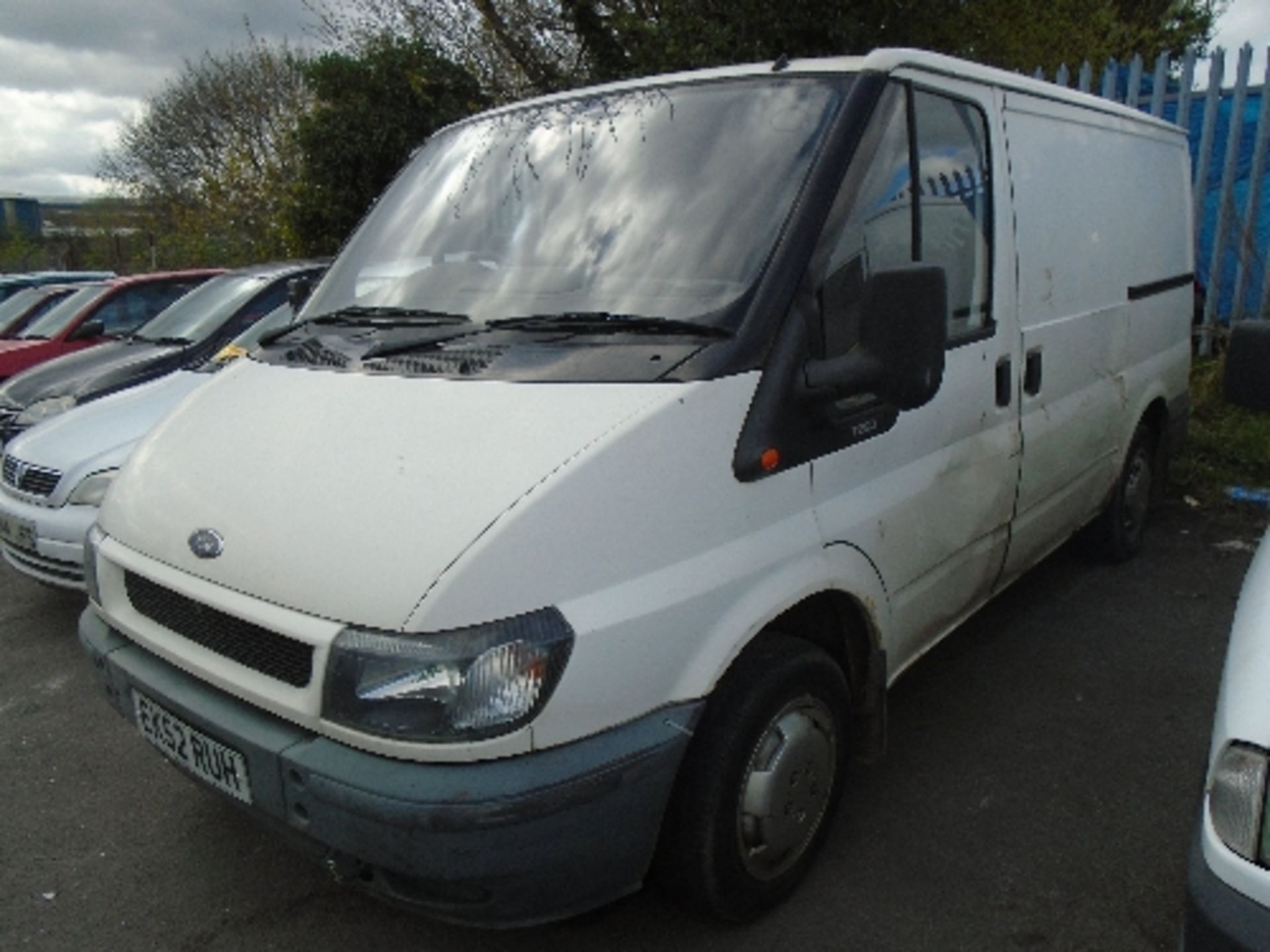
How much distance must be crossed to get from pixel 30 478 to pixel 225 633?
3.05m

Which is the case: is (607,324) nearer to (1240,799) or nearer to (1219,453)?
(1240,799)

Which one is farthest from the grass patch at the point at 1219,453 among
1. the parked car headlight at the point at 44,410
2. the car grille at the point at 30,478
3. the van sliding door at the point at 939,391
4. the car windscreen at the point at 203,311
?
the parked car headlight at the point at 44,410

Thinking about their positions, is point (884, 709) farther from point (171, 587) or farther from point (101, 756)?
point (101, 756)

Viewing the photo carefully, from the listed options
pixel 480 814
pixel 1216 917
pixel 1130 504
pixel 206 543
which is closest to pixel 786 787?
pixel 480 814

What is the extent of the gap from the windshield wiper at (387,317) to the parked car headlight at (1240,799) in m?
2.00

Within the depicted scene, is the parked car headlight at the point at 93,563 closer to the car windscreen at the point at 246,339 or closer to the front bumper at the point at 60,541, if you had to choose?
the front bumper at the point at 60,541

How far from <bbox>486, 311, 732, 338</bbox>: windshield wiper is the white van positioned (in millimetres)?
11

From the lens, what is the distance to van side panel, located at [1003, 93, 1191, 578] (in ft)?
10.9

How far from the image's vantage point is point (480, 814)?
1828 mm

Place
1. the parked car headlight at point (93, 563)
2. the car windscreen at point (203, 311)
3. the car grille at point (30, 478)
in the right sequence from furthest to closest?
the car windscreen at point (203, 311) < the car grille at point (30, 478) < the parked car headlight at point (93, 563)

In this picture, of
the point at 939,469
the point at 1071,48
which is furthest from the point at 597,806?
the point at 1071,48

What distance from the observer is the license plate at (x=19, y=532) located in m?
4.41

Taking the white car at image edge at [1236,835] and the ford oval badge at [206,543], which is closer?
the white car at image edge at [1236,835]

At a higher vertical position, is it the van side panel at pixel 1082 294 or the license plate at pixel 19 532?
the van side panel at pixel 1082 294
